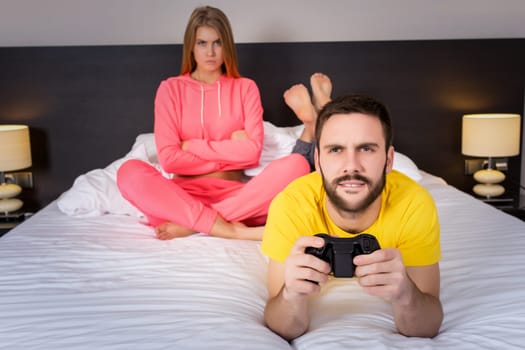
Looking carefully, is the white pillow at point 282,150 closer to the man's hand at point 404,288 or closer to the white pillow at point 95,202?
the white pillow at point 95,202

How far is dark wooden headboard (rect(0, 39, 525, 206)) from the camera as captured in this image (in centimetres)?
283

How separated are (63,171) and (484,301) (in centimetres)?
227

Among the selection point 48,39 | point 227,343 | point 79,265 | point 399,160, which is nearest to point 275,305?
point 227,343

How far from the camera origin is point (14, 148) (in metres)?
2.57

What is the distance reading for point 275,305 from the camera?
109cm

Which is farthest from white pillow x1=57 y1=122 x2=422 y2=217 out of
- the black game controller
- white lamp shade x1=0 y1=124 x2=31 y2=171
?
the black game controller

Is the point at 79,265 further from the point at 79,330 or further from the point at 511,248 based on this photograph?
the point at 511,248

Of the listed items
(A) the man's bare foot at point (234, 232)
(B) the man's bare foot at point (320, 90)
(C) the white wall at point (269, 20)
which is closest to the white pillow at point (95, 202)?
(A) the man's bare foot at point (234, 232)

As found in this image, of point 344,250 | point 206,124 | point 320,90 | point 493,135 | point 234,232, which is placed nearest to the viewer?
→ point 344,250

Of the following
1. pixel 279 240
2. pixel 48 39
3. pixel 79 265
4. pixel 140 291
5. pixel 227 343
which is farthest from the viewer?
pixel 48 39

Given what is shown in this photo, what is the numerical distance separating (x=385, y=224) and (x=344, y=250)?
246mm

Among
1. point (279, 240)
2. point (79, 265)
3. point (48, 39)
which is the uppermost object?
point (48, 39)

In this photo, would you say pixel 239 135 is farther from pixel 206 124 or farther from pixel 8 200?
pixel 8 200

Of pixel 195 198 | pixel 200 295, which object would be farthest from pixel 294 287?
pixel 195 198
